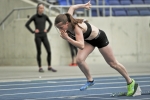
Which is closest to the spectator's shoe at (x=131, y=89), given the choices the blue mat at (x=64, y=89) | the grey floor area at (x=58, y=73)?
the blue mat at (x=64, y=89)

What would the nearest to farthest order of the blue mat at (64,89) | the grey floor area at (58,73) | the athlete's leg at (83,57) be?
the athlete's leg at (83,57) → the blue mat at (64,89) → the grey floor area at (58,73)

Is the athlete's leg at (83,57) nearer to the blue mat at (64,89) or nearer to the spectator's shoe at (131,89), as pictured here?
the blue mat at (64,89)

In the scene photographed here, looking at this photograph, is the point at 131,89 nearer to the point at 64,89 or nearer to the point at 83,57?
the point at 83,57

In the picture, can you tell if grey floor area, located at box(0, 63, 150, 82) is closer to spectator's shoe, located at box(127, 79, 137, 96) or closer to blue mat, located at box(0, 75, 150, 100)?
blue mat, located at box(0, 75, 150, 100)

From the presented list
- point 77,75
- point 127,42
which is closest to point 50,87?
point 77,75

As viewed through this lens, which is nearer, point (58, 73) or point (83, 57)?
point (83, 57)

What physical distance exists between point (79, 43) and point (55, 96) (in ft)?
5.44

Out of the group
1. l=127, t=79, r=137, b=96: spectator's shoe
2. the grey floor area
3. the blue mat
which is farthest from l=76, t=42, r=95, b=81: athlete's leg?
the grey floor area

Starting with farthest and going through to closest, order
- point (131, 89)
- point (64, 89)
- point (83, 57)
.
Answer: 1. point (64, 89)
2. point (131, 89)
3. point (83, 57)

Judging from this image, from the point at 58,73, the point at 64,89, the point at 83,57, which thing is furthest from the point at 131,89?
the point at 58,73

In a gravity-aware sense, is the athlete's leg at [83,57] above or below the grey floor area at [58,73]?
above

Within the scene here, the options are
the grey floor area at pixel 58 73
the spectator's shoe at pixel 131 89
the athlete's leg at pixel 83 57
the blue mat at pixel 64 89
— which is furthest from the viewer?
the grey floor area at pixel 58 73

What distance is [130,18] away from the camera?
18.5 meters

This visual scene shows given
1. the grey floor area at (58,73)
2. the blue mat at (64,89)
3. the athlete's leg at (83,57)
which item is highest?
the athlete's leg at (83,57)
